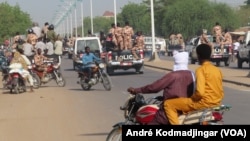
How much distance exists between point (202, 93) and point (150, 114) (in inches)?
30.4

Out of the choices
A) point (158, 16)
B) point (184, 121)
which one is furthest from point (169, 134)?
point (158, 16)

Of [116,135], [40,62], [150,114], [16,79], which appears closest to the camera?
[150,114]

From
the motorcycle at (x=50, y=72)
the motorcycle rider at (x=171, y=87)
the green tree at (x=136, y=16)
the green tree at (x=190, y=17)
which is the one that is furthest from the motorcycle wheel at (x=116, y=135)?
the green tree at (x=136, y=16)

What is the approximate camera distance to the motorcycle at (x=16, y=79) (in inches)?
989

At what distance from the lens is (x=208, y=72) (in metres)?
9.55

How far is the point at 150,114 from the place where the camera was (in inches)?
382

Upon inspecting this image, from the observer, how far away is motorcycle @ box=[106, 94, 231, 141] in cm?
938

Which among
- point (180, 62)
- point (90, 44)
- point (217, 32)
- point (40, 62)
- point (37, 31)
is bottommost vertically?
point (40, 62)

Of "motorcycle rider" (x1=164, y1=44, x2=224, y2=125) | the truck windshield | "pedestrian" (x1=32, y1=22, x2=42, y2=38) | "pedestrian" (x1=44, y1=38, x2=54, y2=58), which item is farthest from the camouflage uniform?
"motorcycle rider" (x1=164, y1=44, x2=224, y2=125)

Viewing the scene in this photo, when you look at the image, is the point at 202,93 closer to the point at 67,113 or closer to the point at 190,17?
the point at 67,113

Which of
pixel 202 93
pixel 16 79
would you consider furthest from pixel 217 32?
pixel 202 93

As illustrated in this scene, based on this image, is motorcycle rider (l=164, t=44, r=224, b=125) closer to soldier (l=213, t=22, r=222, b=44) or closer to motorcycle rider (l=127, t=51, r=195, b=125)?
motorcycle rider (l=127, t=51, r=195, b=125)

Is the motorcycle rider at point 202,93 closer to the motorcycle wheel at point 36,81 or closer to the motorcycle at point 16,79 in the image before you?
the motorcycle at point 16,79

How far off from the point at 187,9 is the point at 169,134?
92.5 m
